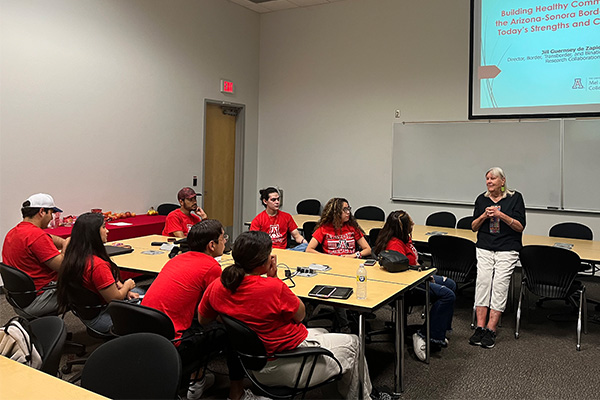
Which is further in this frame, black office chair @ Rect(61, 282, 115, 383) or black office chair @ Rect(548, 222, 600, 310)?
black office chair @ Rect(548, 222, 600, 310)

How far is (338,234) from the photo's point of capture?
14.9 ft

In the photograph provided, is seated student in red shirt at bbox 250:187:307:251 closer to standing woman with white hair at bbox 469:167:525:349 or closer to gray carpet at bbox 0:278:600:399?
gray carpet at bbox 0:278:600:399

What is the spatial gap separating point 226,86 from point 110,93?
2137mm

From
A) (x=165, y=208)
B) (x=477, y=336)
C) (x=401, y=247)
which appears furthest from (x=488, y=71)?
(x=165, y=208)

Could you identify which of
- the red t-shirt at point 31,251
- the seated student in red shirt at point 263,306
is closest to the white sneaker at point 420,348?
the seated student in red shirt at point 263,306

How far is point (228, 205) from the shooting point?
8.65 meters

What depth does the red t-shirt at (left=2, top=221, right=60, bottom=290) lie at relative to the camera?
3.57 meters

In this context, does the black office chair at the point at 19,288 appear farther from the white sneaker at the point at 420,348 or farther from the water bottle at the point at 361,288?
the white sneaker at the point at 420,348

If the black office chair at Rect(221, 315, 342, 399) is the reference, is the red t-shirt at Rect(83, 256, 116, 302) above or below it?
above

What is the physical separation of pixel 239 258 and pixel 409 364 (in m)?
1.77

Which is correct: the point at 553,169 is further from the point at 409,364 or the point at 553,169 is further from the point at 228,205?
the point at 228,205

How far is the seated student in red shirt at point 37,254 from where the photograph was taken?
11.5 ft

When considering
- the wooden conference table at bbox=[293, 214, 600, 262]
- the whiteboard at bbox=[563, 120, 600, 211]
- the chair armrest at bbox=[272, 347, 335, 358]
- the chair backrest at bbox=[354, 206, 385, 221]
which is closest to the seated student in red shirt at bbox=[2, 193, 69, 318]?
the chair armrest at bbox=[272, 347, 335, 358]

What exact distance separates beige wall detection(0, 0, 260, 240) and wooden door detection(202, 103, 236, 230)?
301 mm
